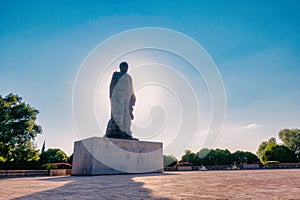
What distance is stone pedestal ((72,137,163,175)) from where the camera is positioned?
1322 cm

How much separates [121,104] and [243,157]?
3849 centimetres

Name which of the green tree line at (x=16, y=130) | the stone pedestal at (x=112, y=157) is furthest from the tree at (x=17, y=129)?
the stone pedestal at (x=112, y=157)

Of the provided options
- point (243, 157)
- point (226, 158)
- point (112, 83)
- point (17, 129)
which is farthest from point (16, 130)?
point (243, 157)

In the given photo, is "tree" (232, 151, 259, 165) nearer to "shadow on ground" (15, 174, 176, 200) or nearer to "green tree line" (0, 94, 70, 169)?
"green tree line" (0, 94, 70, 169)

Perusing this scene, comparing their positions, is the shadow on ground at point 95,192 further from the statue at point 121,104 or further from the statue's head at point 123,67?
the statue's head at point 123,67

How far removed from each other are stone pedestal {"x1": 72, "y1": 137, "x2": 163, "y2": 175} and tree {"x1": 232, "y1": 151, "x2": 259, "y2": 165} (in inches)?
1376

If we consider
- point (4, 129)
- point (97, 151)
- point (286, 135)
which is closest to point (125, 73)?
point (97, 151)

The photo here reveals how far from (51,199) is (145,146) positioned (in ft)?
41.0

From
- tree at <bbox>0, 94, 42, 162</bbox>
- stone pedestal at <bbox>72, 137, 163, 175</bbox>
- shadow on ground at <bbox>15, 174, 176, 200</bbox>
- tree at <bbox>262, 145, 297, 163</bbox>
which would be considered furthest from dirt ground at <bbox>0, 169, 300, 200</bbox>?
tree at <bbox>262, 145, 297, 163</bbox>

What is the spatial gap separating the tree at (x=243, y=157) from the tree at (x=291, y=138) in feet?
76.0

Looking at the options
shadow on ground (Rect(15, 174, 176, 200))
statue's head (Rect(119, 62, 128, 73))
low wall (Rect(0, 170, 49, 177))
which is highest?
statue's head (Rect(119, 62, 128, 73))

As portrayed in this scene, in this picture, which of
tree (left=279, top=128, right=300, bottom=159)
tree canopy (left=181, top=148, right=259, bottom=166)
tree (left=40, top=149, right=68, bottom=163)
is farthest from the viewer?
tree (left=279, top=128, right=300, bottom=159)

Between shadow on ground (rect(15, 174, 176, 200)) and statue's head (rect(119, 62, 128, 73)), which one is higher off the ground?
statue's head (rect(119, 62, 128, 73))

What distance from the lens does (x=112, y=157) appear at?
13.8m
